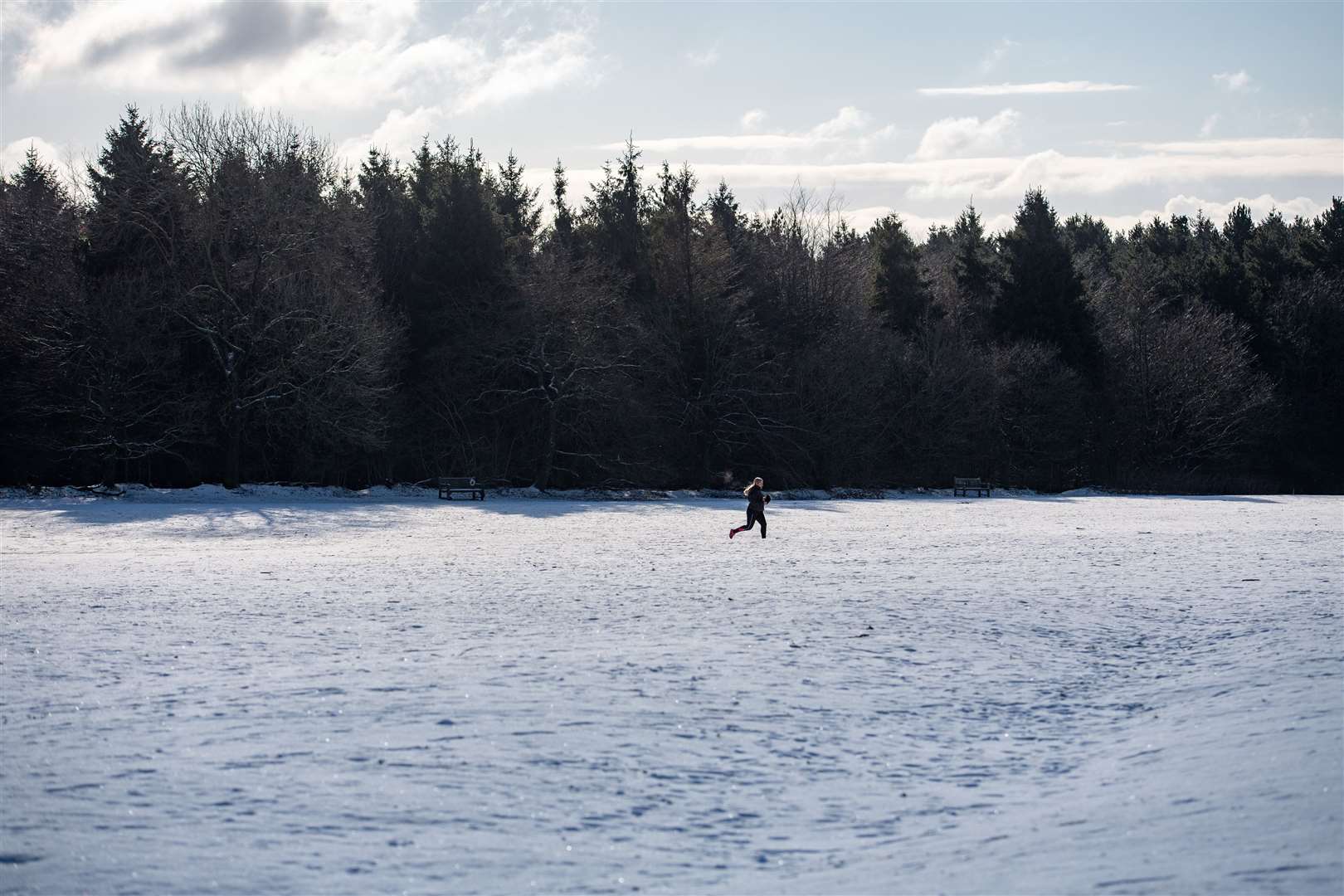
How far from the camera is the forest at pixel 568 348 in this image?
4122 cm

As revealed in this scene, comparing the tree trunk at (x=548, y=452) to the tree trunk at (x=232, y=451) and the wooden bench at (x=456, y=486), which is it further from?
the tree trunk at (x=232, y=451)

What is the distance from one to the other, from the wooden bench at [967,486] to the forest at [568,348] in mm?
1754

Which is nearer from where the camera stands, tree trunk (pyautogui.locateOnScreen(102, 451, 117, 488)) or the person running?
the person running

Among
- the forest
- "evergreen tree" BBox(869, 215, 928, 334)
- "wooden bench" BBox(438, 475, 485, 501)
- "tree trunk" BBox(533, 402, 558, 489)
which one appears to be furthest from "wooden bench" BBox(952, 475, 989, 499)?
"wooden bench" BBox(438, 475, 485, 501)

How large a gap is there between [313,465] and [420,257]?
1021 cm

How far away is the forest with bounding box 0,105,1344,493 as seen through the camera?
135 ft

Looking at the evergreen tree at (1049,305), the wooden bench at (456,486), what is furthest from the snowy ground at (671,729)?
the evergreen tree at (1049,305)

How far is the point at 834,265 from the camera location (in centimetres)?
5528

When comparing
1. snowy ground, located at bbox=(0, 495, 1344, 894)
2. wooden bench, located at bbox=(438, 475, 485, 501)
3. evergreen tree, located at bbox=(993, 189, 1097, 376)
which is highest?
evergreen tree, located at bbox=(993, 189, 1097, 376)

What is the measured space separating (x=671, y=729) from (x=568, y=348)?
36135 mm

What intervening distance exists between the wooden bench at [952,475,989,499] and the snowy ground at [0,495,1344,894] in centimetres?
3063

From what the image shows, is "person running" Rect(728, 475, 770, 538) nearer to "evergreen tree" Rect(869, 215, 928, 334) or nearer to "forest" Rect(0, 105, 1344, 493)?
"forest" Rect(0, 105, 1344, 493)

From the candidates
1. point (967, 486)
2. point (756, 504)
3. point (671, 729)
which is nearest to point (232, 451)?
point (756, 504)

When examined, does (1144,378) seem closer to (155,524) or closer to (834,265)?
(834,265)
